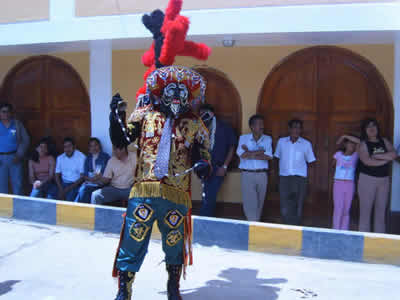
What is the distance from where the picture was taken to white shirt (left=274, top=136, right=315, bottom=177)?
19.2 ft

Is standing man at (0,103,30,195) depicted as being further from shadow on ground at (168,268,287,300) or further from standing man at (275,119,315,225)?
shadow on ground at (168,268,287,300)

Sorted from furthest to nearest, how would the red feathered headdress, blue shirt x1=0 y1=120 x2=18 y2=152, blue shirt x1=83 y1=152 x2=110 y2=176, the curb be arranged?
1. blue shirt x1=0 y1=120 x2=18 y2=152
2. blue shirt x1=83 y1=152 x2=110 y2=176
3. the curb
4. the red feathered headdress

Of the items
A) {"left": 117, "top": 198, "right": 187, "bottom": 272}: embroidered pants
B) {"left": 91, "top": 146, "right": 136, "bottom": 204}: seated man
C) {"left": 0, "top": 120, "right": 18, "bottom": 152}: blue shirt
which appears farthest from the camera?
{"left": 0, "top": 120, "right": 18, "bottom": 152}: blue shirt

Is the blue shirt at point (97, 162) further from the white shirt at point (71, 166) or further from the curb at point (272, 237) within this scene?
the curb at point (272, 237)

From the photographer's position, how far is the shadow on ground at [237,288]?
3539mm

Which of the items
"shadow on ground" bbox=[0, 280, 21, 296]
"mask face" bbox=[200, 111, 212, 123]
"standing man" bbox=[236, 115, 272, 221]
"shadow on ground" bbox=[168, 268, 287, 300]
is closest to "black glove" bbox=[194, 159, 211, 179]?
"mask face" bbox=[200, 111, 212, 123]

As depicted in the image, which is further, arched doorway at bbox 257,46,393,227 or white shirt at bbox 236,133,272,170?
arched doorway at bbox 257,46,393,227

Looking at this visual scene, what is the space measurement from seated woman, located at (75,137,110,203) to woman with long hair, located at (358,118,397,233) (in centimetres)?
372

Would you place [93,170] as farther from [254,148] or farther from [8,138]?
[254,148]

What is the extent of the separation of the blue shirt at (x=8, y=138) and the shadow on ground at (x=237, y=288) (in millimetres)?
4648

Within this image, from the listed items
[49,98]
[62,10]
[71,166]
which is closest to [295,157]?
[71,166]

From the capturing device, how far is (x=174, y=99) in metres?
3.25

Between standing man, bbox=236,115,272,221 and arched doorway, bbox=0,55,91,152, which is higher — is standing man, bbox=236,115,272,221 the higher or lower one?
the lower one

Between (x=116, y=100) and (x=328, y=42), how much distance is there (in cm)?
390
